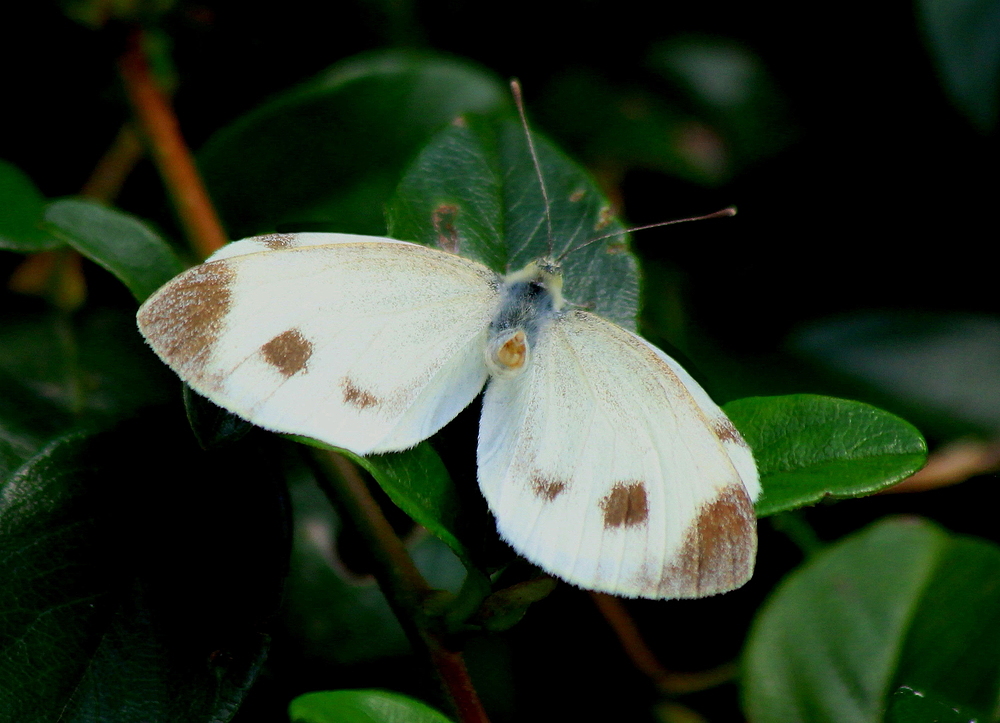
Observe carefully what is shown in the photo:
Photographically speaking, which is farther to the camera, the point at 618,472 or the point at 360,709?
the point at 618,472

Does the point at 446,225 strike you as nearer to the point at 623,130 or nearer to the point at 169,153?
the point at 169,153

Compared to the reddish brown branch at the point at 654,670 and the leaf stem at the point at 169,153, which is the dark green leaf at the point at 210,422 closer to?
the leaf stem at the point at 169,153

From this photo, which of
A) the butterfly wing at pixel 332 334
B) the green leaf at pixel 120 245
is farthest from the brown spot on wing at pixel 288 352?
the green leaf at pixel 120 245

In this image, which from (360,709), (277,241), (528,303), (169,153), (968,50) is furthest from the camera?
(968,50)

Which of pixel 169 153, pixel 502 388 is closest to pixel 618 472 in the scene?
pixel 502 388

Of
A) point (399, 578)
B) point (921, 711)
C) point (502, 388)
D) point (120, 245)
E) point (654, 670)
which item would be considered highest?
point (120, 245)

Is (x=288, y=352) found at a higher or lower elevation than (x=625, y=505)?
higher

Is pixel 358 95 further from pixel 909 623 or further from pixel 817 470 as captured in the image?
pixel 909 623
